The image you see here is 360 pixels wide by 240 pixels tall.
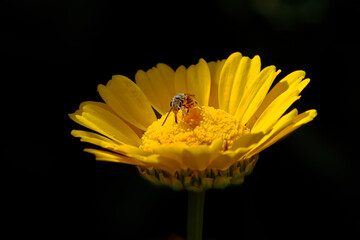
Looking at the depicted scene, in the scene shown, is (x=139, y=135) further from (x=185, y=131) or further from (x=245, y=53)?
(x=245, y=53)

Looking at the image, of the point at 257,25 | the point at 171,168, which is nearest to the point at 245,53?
the point at 257,25

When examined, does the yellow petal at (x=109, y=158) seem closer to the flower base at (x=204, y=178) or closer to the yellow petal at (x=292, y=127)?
the flower base at (x=204, y=178)

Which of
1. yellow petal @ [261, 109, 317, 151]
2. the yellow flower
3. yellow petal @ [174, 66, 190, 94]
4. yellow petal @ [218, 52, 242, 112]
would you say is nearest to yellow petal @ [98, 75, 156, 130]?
the yellow flower

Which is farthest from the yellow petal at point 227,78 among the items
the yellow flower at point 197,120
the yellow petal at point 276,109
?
the yellow petal at point 276,109

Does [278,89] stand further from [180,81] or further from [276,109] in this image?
[180,81]

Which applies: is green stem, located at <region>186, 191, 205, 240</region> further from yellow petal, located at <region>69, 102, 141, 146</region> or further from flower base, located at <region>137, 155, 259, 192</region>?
yellow petal, located at <region>69, 102, 141, 146</region>

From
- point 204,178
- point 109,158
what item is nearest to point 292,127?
point 204,178

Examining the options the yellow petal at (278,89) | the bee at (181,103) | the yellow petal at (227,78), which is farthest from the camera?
the yellow petal at (227,78)
